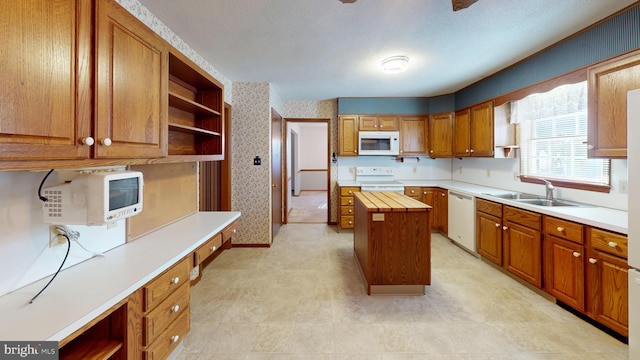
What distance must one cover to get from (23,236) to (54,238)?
0.12 m

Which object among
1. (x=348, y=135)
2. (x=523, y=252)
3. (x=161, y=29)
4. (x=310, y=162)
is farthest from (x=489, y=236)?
(x=310, y=162)

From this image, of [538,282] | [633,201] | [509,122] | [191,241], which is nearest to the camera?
[633,201]

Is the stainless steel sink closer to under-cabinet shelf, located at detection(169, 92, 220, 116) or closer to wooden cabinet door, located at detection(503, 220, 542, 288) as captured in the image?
wooden cabinet door, located at detection(503, 220, 542, 288)

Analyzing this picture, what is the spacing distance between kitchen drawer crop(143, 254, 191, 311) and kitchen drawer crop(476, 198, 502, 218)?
3.11m

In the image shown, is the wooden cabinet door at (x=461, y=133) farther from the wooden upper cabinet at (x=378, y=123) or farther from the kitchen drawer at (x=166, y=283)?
the kitchen drawer at (x=166, y=283)

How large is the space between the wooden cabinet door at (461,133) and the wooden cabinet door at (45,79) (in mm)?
4346

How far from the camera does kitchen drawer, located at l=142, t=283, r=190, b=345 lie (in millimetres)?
1253

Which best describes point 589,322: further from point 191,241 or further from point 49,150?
point 49,150

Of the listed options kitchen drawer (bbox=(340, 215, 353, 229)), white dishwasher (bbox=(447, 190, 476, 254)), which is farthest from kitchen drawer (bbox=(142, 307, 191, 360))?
white dishwasher (bbox=(447, 190, 476, 254))

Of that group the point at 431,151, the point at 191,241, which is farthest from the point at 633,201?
the point at 431,151

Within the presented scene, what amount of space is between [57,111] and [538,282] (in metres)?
3.58

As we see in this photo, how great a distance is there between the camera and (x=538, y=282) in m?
2.40

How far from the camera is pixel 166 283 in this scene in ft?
4.50

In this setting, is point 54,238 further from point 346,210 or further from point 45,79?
point 346,210
